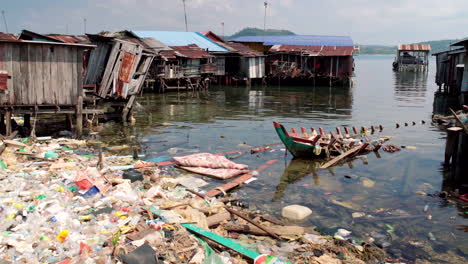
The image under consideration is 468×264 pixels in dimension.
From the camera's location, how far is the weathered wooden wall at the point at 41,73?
12484 millimetres

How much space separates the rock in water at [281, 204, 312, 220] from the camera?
8.53 meters

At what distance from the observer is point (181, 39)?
4062 centimetres

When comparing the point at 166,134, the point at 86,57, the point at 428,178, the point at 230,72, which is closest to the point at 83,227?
the point at 428,178

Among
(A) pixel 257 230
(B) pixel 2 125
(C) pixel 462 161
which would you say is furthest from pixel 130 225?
(B) pixel 2 125

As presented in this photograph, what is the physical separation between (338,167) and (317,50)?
32.7 metres

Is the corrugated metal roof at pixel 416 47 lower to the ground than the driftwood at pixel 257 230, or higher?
higher

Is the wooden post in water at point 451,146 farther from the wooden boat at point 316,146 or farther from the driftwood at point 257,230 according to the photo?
the driftwood at point 257,230

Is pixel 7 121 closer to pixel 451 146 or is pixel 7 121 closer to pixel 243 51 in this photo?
pixel 451 146

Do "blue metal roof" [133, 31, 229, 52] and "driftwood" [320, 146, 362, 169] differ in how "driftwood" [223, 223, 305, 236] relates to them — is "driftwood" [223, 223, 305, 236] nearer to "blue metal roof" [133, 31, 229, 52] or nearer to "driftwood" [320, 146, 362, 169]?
"driftwood" [320, 146, 362, 169]

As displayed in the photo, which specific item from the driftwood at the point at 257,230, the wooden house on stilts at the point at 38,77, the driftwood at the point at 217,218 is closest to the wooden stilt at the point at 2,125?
the wooden house on stilts at the point at 38,77

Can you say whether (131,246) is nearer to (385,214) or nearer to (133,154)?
(385,214)

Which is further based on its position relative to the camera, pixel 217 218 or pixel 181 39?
pixel 181 39

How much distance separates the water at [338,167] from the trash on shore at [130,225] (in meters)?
1.19

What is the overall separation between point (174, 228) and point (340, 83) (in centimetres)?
3851
